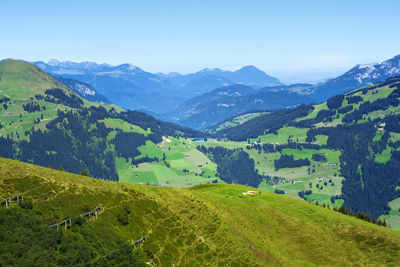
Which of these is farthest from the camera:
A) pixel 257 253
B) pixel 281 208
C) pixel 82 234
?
pixel 281 208

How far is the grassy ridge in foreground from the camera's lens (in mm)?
81562

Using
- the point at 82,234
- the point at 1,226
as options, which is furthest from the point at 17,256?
the point at 82,234

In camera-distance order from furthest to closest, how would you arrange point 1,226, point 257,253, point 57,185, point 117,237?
point 257,253 → point 57,185 → point 117,237 → point 1,226

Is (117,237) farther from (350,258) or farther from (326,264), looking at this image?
(350,258)

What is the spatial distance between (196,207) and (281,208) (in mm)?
42403

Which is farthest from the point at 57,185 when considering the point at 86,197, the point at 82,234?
the point at 82,234

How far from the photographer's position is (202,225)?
10412cm

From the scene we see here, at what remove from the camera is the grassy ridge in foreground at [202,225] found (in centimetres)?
8156

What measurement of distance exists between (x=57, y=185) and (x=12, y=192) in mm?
11883

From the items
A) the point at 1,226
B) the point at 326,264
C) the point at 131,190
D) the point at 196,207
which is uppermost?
the point at 1,226

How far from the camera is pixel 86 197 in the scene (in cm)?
8819

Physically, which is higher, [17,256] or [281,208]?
[17,256]

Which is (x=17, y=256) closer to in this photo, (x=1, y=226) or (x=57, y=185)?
(x=1, y=226)

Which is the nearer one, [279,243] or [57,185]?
[57,185]
